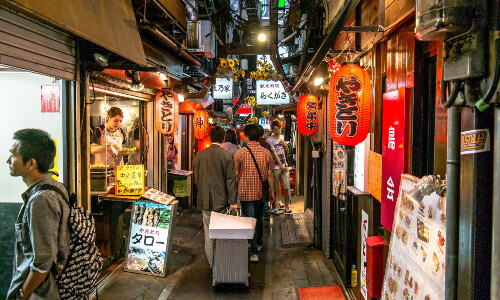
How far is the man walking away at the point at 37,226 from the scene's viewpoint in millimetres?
3703

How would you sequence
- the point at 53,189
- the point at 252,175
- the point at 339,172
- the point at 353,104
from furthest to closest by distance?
the point at 252,175
the point at 339,172
the point at 353,104
the point at 53,189

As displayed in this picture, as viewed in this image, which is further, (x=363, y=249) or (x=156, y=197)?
(x=156, y=197)

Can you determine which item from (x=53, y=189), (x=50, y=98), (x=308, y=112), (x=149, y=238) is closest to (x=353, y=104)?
(x=53, y=189)

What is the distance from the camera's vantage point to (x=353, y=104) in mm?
5133

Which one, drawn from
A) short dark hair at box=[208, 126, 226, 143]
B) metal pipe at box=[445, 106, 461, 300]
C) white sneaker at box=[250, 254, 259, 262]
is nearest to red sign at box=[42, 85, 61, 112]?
short dark hair at box=[208, 126, 226, 143]

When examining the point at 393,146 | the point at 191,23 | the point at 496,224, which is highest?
the point at 191,23

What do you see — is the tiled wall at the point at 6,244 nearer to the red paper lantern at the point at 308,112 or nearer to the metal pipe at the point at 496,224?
the metal pipe at the point at 496,224

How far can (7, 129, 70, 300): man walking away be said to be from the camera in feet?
12.1

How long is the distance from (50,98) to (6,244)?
9.09 ft

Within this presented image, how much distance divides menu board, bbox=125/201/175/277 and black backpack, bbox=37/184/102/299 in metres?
3.78

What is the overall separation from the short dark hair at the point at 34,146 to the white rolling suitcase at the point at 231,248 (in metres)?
3.64

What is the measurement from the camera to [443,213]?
2746mm

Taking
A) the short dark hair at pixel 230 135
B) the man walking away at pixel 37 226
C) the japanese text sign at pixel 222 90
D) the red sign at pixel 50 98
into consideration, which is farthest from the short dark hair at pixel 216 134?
the japanese text sign at pixel 222 90

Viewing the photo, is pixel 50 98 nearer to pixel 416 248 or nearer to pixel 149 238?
pixel 149 238
